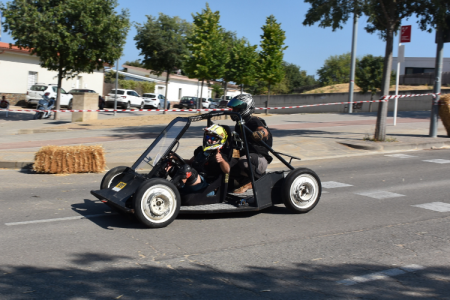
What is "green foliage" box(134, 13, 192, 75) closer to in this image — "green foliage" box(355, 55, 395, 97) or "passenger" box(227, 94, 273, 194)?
"green foliage" box(355, 55, 395, 97)

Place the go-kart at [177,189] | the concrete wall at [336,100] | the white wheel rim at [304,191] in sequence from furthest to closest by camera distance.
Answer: the concrete wall at [336,100] → the white wheel rim at [304,191] → the go-kart at [177,189]

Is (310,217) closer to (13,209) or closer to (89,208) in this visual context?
(89,208)

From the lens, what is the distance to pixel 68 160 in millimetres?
9977

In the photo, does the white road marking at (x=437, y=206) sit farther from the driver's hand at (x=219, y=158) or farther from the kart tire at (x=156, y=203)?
the kart tire at (x=156, y=203)

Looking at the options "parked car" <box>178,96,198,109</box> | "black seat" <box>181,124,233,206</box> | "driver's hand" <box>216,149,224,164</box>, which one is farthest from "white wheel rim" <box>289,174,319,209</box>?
"parked car" <box>178,96,198,109</box>

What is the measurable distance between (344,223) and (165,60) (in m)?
30.7

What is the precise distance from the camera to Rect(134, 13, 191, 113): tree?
115ft

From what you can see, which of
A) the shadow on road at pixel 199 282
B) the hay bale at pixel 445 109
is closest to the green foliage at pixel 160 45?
the hay bale at pixel 445 109

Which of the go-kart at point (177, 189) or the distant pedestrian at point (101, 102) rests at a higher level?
the distant pedestrian at point (101, 102)

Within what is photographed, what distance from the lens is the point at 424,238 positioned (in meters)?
5.81

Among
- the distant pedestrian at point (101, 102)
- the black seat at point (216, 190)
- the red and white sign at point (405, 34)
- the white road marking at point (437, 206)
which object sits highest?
the red and white sign at point (405, 34)

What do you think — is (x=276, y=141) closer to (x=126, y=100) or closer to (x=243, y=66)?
(x=126, y=100)

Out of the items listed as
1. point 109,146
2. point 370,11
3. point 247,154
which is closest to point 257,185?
point 247,154

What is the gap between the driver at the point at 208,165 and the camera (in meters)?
6.15
